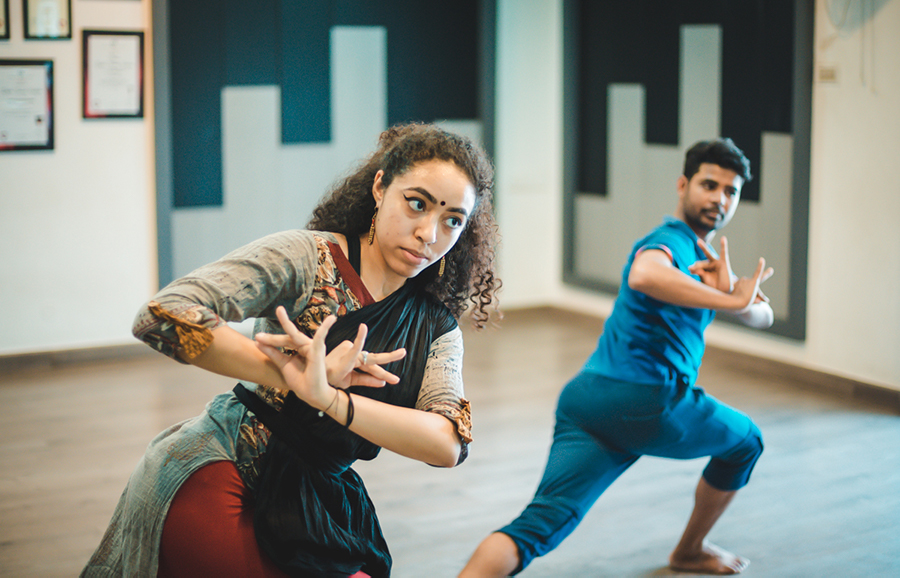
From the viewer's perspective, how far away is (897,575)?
9.17 feet

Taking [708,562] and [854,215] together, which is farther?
[854,215]

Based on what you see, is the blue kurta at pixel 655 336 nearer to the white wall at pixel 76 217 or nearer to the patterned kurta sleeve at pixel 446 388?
the patterned kurta sleeve at pixel 446 388

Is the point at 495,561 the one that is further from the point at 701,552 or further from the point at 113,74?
the point at 113,74

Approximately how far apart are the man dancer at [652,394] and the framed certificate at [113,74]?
3.56m

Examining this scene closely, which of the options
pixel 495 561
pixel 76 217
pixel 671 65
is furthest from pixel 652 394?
pixel 76 217

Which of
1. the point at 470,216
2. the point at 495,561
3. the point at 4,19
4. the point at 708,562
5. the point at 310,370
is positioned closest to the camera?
the point at 310,370

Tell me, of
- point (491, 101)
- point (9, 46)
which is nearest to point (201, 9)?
point (9, 46)

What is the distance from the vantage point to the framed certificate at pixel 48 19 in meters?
4.90

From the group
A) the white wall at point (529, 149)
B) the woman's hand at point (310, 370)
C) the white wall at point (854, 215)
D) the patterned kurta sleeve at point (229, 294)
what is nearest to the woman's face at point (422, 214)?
the patterned kurta sleeve at point (229, 294)

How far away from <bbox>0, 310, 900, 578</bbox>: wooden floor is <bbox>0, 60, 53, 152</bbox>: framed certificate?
1.23m

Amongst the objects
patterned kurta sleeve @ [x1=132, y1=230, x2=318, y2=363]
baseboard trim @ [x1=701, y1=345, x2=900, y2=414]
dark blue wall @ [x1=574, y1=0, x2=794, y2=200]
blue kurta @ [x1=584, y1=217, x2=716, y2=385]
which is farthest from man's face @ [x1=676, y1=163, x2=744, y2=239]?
dark blue wall @ [x1=574, y1=0, x2=794, y2=200]

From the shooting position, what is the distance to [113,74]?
5141 mm

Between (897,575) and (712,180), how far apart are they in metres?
1.30

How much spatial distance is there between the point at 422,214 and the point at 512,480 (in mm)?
2096
